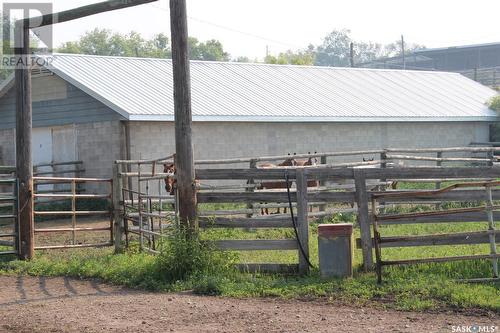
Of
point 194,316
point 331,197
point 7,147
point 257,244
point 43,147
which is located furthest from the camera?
point 7,147

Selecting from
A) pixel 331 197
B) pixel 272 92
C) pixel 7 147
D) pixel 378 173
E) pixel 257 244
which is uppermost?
pixel 272 92

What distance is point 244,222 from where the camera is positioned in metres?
11.7

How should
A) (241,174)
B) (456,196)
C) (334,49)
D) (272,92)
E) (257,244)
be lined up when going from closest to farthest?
(456,196) → (257,244) → (241,174) → (272,92) → (334,49)

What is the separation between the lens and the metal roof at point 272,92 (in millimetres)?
25812

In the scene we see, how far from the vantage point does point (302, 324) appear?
327 inches

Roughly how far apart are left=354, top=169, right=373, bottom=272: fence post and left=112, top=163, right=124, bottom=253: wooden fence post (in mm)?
5499

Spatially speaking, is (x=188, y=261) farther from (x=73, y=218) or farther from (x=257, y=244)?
(x=73, y=218)

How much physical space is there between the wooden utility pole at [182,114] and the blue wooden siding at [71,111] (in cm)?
1274

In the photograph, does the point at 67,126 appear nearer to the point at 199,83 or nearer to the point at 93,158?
the point at 93,158

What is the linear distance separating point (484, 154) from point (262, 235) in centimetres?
2184

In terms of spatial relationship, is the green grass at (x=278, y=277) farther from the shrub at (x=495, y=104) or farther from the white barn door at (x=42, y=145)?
the shrub at (x=495, y=104)

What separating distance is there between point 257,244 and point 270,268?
41 centimetres

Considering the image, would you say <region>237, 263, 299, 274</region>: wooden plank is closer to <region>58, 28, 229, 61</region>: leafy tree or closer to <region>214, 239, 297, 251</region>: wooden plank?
<region>214, 239, 297, 251</region>: wooden plank

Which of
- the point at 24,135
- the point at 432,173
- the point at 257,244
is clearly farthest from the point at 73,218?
the point at 432,173
